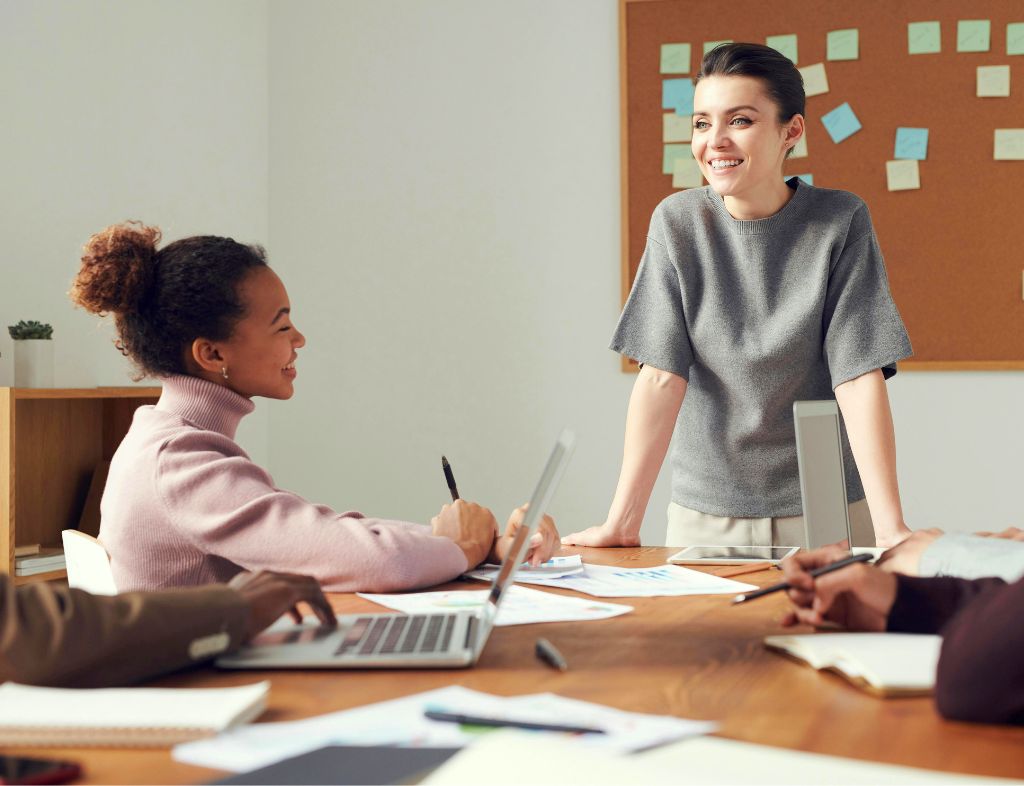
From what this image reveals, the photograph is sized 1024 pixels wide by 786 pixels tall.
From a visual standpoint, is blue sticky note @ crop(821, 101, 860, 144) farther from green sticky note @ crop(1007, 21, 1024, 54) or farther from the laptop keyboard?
the laptop keyboard

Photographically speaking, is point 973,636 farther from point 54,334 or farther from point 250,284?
point 54,334

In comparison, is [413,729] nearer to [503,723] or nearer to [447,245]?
[503,723]

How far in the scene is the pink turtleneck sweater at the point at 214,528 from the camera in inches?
51.6

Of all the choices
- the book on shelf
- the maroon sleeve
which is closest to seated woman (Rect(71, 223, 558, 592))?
the maroon sleeve

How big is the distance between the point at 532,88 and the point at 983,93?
1.39 meters

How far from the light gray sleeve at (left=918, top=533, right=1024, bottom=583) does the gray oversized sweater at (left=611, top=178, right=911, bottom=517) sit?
0.69 meters

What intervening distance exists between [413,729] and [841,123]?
9.81 ft

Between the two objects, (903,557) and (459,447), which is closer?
(903,557)

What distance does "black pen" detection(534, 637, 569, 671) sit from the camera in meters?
0.98

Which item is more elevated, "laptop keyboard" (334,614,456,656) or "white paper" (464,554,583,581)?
"laptop keyboard" (334,614,456,656)

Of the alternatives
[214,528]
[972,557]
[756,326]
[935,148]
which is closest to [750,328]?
[756,326]

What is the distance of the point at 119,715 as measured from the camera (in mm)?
778

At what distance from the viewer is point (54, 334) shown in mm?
2850

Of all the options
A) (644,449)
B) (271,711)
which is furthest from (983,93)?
(271,711)
